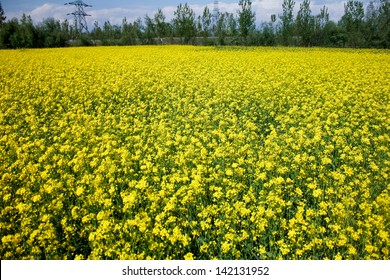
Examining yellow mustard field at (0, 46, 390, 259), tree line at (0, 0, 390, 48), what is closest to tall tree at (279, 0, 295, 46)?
tree line at (0, 0, 390, 48)

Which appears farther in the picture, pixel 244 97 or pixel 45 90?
pixel 45 90

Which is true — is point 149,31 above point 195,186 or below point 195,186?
above

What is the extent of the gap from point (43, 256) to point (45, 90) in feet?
29.0

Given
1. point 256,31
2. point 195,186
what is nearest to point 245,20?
point 256,31

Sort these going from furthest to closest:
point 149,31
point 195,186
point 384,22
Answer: point 149,31 → point 384,22 → point 195,186

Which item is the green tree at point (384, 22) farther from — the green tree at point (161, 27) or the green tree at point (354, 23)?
the green tree at point (161, 27)

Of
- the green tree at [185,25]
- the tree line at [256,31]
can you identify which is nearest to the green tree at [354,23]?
the tree line at [256,31]

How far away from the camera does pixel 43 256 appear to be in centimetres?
394

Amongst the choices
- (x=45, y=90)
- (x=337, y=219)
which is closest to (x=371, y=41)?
(x=45, y=90)

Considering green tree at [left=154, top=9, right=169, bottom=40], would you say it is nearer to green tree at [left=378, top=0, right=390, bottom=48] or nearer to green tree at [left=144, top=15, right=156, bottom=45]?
green tree at [left=144, top=15, right=156, bottom=45]

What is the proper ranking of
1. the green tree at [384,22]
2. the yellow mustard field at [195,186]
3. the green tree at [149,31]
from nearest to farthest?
1. the yellow mustard field at [195,186]
2. the green tree at [384,22]
3. the green tree at [149,31]

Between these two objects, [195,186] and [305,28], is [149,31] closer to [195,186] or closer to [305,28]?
[305,28]

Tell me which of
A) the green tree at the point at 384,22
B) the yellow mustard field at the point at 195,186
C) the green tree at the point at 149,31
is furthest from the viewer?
the green tree at the point at 149,31
